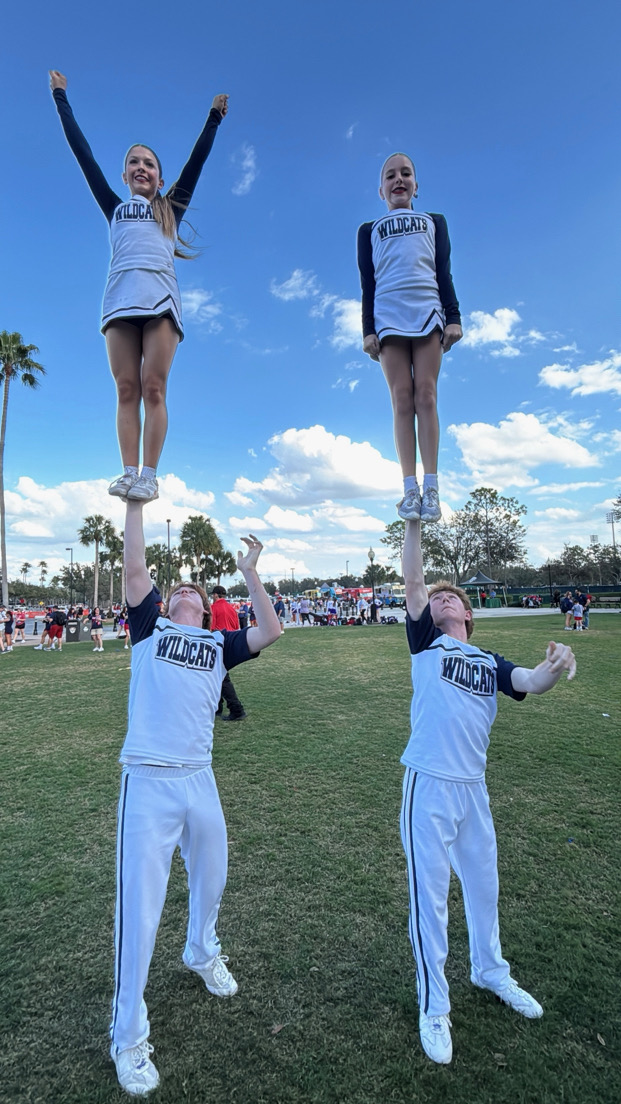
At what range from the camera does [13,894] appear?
382cm

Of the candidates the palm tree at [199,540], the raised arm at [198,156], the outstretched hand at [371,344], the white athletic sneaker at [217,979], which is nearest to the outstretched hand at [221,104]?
the raised arm at [198,156]

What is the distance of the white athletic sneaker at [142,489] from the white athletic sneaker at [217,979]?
241cm

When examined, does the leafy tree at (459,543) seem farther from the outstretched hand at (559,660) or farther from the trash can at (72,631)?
the outstretched hand at (559,660)

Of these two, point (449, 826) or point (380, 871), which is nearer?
point (449, 826)

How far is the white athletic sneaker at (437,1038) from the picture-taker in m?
2.39

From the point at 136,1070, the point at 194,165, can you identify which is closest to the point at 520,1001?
the point at 136,1070

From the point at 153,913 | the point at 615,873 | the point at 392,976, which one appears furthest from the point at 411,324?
the point at 615,873

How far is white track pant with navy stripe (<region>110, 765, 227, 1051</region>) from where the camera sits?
2.34 m

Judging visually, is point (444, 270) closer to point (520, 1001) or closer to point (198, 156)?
point (198, 156)

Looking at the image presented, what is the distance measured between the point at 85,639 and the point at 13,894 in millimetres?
22882

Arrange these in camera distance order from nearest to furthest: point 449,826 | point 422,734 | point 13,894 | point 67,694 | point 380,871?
1. point 449,826
2. point 422,734
3. point 13,894
4. point 380,871
5. point 67,694

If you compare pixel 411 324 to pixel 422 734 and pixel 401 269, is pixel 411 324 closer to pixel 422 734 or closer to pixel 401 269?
pixel 401 269

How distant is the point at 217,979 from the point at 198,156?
4.45 m

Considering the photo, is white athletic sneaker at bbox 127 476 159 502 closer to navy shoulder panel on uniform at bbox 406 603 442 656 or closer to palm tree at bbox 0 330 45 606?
navy shoulder panel on uniform at bbox 406 603 442 656
